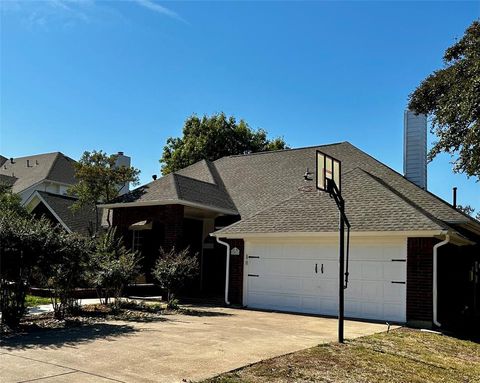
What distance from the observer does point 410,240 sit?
12766 millimetres

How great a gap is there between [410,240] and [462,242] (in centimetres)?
221

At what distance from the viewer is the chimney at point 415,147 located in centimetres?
1842

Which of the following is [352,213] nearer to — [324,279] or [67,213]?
[324,279]

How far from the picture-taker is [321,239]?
1433 cm

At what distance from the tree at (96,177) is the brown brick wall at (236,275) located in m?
10.4

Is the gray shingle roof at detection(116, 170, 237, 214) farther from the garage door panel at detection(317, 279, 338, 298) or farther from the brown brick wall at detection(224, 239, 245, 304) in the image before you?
the garage door panel at detection(317, 279, 338, 298)

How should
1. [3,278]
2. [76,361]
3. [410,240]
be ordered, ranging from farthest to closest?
[410,240] → [3,278] → [76,361]

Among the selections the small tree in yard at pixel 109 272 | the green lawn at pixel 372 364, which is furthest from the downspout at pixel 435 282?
the small tree in yard at pixel 109 272

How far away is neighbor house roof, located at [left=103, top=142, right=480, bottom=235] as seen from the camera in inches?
538

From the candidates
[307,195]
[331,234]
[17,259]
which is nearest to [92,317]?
[17,259]

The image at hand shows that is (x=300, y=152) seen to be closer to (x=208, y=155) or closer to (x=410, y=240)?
(x=410, y=240)

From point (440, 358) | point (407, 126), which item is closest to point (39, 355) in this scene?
point (440, 358)

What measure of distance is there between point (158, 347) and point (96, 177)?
57.4ft

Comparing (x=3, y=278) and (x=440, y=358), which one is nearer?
(x=440, y=358)
